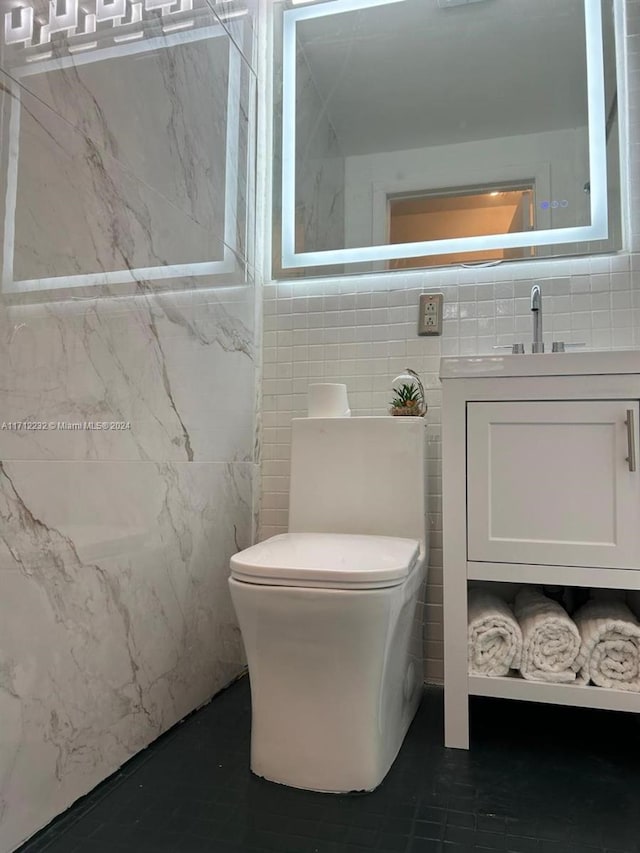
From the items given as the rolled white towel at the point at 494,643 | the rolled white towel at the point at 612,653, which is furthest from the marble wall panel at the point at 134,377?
the rolled white towel at the point at 612,653

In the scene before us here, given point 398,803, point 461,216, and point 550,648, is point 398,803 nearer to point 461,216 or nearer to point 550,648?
point 550,648

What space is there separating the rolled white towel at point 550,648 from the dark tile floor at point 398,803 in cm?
19

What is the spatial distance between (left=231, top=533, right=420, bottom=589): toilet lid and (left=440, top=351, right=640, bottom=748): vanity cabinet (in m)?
0.17

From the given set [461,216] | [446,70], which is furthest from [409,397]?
[446,70]

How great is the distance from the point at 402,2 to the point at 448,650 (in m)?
1.90

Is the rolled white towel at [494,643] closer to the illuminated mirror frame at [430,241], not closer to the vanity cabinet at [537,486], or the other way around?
the vanity cabinet at [537,486]

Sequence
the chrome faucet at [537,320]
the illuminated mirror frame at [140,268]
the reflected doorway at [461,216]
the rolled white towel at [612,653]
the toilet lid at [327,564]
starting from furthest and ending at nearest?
1. the reflected doorway at [461,216]
2. the chrome faucet at [537,320]
3. the rolled white towel at [612,653]
4. the toilet lid at [327,564]
5. the illuminated mirror frame at [140,268]

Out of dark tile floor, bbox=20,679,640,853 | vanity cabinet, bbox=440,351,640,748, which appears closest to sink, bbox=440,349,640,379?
vanity cabinet, bbox=440,351,640,748

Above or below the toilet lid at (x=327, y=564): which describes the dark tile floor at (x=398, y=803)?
below

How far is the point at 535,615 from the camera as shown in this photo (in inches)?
52.2

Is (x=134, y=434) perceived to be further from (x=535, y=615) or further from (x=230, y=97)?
(x=230, y=97)

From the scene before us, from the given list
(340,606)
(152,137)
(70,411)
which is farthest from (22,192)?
(340,606)

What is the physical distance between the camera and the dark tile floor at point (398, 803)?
101 centimetres

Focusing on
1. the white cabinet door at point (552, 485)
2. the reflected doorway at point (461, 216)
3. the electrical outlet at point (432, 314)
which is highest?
the reflected doorway at point (461, 216)
